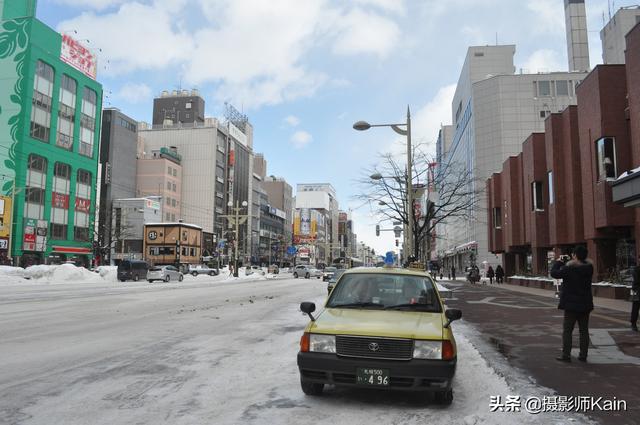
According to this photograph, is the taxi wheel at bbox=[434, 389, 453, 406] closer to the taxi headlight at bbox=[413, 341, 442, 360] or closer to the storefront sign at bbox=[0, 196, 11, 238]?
the taxi headlight at bbox=[413, 341, 442, 360]

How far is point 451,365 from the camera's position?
16.0 ft

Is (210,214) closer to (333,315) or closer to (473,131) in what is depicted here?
(473,131)

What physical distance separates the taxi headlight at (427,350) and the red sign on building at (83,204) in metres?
70.5

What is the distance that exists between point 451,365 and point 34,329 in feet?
31.6

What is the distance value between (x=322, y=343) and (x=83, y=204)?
70.7 meters

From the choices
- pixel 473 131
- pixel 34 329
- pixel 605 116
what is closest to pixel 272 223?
pixel 473 131

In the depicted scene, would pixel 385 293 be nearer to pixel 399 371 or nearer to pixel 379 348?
pixel 379 348

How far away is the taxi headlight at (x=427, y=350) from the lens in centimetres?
489

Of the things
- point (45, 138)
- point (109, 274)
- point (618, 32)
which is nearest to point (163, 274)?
point (109, 274)

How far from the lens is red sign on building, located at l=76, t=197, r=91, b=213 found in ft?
219

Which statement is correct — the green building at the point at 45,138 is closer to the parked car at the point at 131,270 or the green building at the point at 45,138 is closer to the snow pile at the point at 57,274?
the snow pile at the point at 57,274

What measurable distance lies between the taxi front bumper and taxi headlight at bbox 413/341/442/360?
0.05m

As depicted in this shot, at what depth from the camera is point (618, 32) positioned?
68875 millimetres

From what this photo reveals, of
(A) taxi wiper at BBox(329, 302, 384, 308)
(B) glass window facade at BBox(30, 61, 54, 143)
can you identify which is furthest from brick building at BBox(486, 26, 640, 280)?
(B) glass window facade at BBox(30, 61, 54, 143)
